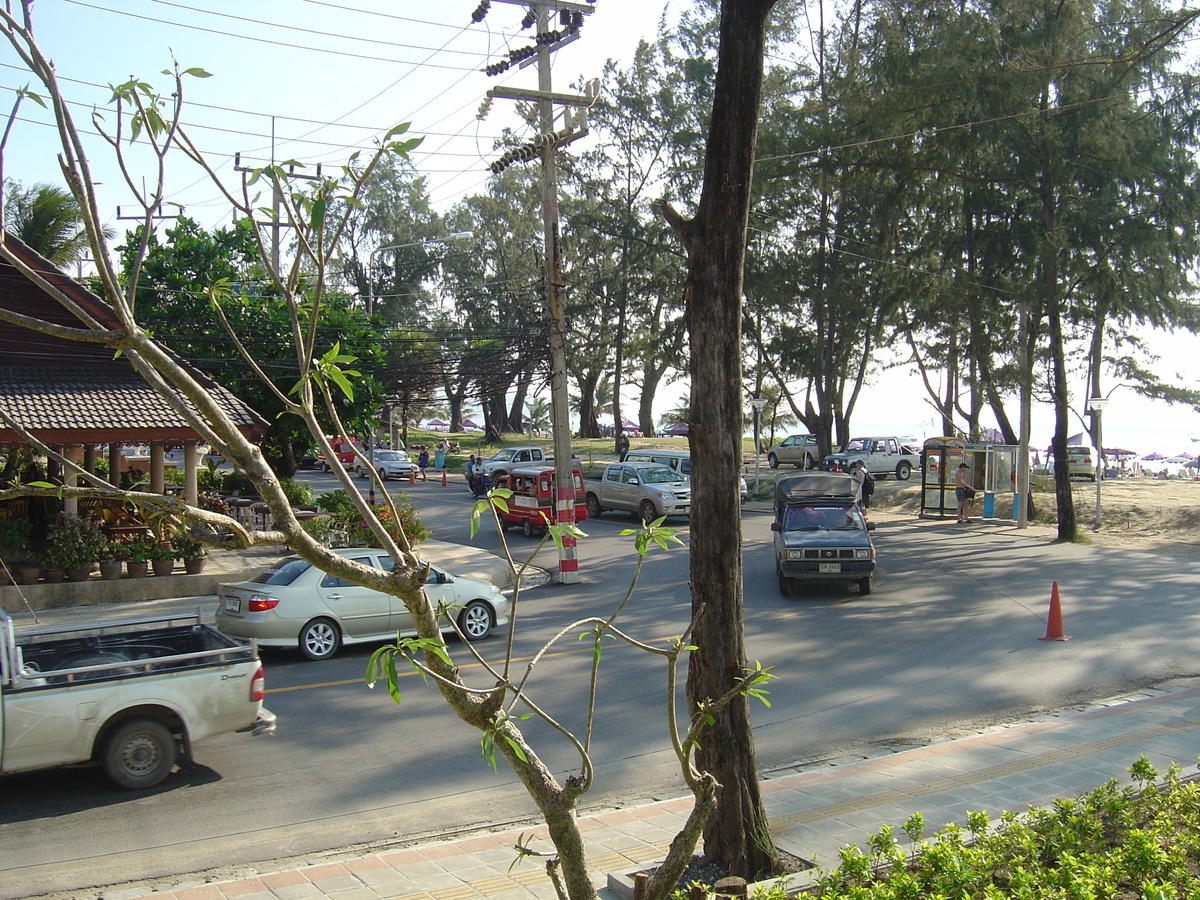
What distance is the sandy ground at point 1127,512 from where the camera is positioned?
24656 mm

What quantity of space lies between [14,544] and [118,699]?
11.9m

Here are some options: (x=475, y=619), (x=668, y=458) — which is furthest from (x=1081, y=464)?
(x=475, y=619)

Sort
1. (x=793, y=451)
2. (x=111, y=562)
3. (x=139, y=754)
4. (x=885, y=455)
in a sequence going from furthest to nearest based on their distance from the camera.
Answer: (x=793, y=451)
(x=885, y=455)
(x=111, y=562)
(x=139, y=754)

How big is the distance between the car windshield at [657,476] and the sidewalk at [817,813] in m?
20.5

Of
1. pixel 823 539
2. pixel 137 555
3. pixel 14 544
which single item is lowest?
pixel 137 555

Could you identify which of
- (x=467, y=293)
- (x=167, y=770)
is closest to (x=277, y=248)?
(x=167, y=770)

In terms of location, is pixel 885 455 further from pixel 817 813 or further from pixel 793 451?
pixel 817 813

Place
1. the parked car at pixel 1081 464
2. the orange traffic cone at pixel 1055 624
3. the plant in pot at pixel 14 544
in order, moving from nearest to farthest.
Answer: the orange traffic cone at pixel 1055 624
the plant in pot at pixel 14 544
the parked car at pixel 1081 464

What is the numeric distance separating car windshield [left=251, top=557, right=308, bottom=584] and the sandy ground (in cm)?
1980

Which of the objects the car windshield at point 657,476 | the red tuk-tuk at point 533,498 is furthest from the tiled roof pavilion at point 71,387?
the car windshield at point 657,476

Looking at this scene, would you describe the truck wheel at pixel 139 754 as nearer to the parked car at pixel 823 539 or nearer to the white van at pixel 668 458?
the parked car at pixel 823 539

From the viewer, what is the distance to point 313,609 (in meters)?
13.0

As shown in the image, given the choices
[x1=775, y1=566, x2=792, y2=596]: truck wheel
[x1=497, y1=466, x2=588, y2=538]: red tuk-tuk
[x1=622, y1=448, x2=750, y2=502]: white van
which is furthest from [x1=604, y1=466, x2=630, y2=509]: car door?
[x1=775, y1=566, x2=792, y2=596]: truck wheel

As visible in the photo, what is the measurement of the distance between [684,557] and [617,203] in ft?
96.0
